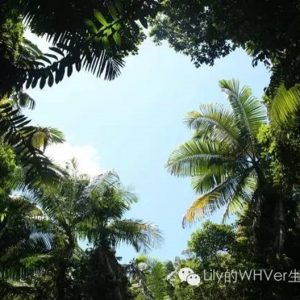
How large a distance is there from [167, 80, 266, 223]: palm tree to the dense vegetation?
1.3 inches

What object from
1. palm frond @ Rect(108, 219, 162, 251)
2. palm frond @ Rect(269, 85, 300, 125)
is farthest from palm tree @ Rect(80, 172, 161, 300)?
palm frond @ Rect(269, 85, 300, 125)

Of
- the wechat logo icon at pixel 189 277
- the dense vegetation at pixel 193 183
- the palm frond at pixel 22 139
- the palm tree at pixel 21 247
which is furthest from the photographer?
the wechat logo icon at pixel 189 277

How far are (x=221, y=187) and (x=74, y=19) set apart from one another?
361 inches

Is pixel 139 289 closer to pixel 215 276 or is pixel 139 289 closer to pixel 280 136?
pixel 215 276

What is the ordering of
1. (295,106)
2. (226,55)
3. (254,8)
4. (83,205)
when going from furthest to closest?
(83,205), (226,55), (295,106), (254,8)

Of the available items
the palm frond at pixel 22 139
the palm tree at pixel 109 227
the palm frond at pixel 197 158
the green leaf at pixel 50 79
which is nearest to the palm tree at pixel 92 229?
the palm tree at pixel 109 227

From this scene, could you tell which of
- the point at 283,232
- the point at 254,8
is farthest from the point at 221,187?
the point at 254,8

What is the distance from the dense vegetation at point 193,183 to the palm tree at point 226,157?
3cm

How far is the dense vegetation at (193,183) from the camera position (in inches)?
235

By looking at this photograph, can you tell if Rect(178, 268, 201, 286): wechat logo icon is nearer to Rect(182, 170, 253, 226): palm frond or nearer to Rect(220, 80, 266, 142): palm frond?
Rect(182, 170, 253, 226): palm frond

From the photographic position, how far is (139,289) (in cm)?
1270

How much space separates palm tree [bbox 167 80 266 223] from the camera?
13.5 m

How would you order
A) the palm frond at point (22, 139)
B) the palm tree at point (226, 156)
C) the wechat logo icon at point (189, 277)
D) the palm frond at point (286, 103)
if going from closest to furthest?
1. the palm frond at point (22, 139)
2. the palm frond at point (286, 103)
3. the wechat logo icon at point (189, 277)
4. the palm tree at point (226, 156)

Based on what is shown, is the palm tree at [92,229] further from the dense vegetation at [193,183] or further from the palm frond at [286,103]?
the palm frond at [286,103]
